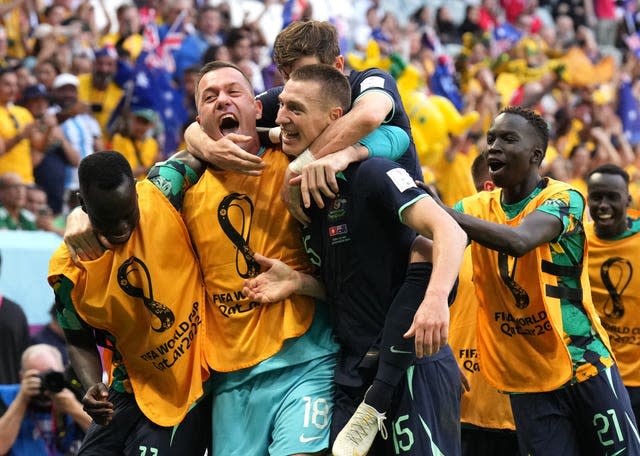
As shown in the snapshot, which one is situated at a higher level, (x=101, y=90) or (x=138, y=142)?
(x=101, y=90)

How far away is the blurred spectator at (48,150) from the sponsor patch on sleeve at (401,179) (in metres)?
6.67

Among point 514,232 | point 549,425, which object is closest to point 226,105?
point 514,232

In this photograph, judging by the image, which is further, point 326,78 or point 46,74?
point 46,74

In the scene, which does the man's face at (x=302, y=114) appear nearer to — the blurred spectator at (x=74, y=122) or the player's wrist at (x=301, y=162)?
the player's wrist at (x=301, y=162)

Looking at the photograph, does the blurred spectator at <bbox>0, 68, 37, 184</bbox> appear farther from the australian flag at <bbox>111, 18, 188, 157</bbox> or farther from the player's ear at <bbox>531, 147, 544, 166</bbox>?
the player's ear at <bbox>531, 147, 544, 166</bbox>

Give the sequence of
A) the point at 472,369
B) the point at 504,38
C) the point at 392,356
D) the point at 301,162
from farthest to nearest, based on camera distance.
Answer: the point at 504,38
the point at 472,369
the point at 301,162
the point at 392,356

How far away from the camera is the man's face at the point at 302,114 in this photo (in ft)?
16.2

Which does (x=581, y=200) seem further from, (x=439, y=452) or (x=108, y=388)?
(x=108, y=388)

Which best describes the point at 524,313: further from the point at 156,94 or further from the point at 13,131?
the point at 156,94

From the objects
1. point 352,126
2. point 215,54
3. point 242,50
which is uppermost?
point 242,50

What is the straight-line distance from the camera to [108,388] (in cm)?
546

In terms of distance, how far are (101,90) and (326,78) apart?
24.4ft

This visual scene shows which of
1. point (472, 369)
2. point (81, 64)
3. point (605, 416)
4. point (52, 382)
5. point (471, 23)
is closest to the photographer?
point (605, 416)

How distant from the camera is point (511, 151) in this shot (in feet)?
18.8
